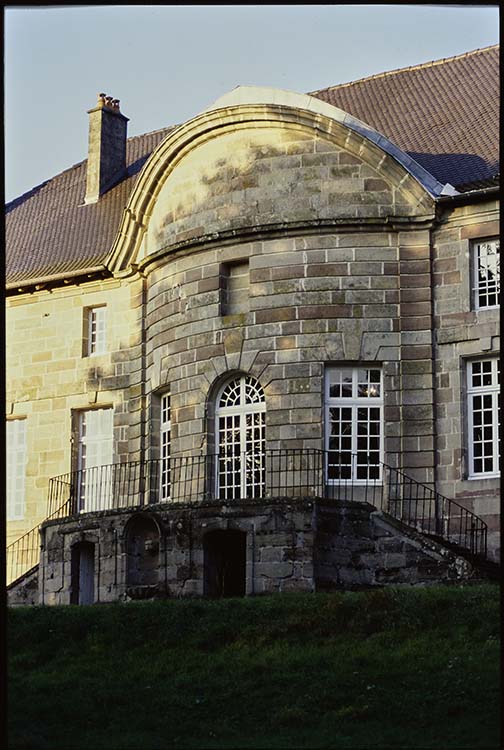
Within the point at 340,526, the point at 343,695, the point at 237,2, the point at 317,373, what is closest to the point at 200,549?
the point at 340,526

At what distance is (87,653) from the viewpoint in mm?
18812

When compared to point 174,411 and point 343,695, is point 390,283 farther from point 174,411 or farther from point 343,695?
point 343,695

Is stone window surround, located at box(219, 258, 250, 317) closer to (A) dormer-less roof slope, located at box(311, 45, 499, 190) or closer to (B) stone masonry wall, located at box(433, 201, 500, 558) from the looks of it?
(B) stone masonry wall, located at box(433, 201, 500, 558)

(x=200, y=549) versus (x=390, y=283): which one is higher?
(x=390, y=283)

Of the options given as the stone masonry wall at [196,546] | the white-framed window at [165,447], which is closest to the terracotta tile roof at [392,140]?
the white-framed window at [165,447]

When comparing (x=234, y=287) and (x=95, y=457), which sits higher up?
(x=234, y=287)

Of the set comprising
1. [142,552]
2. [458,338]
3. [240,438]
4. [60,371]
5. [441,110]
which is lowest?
[142,552]

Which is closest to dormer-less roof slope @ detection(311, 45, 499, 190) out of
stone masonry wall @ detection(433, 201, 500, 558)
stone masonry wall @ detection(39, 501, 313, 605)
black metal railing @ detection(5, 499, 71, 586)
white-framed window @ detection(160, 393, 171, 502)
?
stone masonry wall @ detection(433, 201, 500, 558)

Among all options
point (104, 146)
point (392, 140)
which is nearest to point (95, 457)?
point (104, 146)

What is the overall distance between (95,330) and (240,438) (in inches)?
222

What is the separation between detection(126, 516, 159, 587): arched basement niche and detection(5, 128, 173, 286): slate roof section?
7282 mm

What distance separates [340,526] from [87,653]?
5828 millimetres

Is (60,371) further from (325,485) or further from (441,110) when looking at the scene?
(441,110)

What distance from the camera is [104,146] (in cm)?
3366
